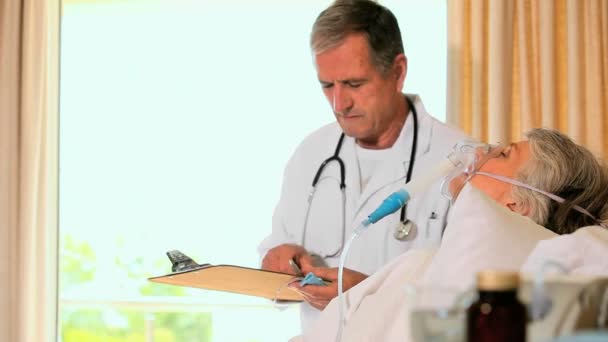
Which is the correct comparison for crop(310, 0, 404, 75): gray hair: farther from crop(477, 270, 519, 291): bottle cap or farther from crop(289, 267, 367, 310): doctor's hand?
crop(477, 270, 519, 291): bottle cap

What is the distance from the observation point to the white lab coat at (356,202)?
104 inches

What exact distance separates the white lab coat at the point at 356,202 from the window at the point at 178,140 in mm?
996

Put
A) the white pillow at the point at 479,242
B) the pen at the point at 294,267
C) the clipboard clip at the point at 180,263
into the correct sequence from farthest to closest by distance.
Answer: the pen at the point at 294,267 → the clipboard clip at the point at 180,263 → the white pillow at the point at 479,242

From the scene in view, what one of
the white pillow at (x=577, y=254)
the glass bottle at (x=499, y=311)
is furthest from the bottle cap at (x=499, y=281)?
the white pillow at (x=577, y=254)

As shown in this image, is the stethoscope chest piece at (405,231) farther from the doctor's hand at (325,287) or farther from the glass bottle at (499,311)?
the glass bottle at (499,311)

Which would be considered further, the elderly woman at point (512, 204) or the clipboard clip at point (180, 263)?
the clipboard clip at point (180, 263)

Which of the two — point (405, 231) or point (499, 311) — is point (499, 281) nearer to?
point (499, 311)

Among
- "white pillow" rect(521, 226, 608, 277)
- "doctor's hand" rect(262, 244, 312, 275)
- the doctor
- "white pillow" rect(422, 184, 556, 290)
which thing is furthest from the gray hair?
"white pillow" rect(521, 226, 608, 277)

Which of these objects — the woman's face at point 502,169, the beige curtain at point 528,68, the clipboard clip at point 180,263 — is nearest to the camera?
the woman's face at point 502,169

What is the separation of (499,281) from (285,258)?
1844 millimetres

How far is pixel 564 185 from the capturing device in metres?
1.97

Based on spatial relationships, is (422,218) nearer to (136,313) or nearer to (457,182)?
(457,182)

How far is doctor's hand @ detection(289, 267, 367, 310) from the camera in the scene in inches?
90.0

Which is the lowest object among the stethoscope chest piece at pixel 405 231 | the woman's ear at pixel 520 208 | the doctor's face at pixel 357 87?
the stethoscope chest piece at pixel 405 231
